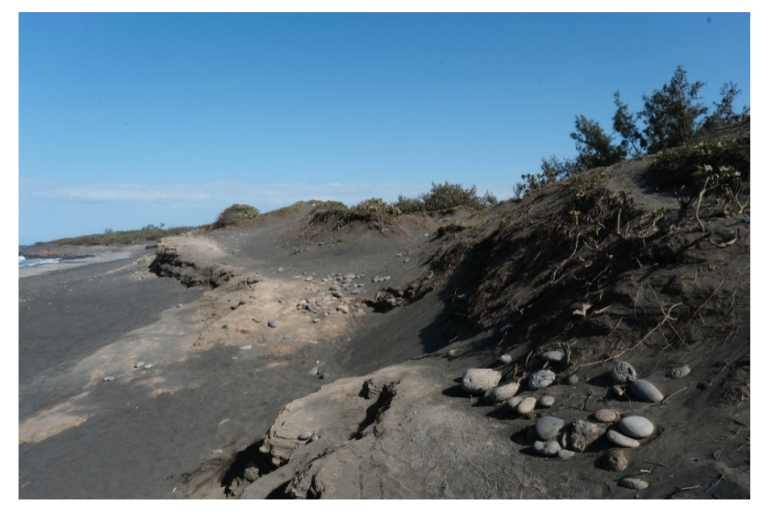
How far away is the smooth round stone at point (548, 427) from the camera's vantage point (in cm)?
378

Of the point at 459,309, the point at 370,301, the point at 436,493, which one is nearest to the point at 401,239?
the point at 370,301

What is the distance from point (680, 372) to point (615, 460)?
119 centimetres

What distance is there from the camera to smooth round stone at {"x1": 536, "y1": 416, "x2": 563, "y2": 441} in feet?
12.4

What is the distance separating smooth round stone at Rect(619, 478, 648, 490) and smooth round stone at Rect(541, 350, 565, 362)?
1763 mm

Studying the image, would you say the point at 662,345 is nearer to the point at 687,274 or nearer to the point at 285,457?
the point at 687,274

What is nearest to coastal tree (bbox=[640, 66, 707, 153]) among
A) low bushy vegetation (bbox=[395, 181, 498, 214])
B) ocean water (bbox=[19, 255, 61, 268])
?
low bushy vegetation (bbox=[395, 181, 498, 214])

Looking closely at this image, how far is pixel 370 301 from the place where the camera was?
1110cm

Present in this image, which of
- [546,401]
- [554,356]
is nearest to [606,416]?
[546,401]

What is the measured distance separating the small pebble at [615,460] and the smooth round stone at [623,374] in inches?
35.2

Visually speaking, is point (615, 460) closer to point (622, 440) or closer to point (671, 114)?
point (622, 440)

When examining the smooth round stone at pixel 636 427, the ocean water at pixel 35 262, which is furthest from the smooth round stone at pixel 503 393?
the ocean water at pixel 35 262

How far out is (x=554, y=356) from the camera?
4.88 meters

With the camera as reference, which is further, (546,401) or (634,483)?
(546,401)

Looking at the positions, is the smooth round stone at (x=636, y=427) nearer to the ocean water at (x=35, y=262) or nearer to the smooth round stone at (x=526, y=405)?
the smooth round stone at (x=526, y=405)
